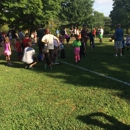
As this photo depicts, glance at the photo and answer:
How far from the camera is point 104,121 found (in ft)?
15.2

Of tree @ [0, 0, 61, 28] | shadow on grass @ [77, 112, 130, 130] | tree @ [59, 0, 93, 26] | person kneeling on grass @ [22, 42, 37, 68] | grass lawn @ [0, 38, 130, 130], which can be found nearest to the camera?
shadow on grass @ [77, 112, 130, 130]

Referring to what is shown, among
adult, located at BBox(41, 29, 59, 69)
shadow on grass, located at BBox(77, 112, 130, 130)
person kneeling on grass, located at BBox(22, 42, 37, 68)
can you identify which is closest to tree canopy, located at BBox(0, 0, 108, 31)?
person kneeling on grass, located at BBox(22, 42, 37, 68)

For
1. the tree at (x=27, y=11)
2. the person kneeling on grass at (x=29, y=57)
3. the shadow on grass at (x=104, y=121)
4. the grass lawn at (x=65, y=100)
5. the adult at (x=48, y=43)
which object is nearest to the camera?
the shadow on grass at (x=104, y=121)

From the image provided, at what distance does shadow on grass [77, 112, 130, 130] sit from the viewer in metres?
4.39

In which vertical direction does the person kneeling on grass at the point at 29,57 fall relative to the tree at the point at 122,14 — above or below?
below

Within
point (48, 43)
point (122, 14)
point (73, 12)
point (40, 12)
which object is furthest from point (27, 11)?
point (122, 14)

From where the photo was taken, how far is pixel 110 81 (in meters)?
7.45

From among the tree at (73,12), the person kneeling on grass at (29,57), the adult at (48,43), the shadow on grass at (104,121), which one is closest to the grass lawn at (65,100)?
the shadow on grass at (104,121)

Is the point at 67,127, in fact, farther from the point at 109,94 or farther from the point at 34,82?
the point at 34,82

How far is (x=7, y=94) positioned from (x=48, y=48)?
3771 millimetres

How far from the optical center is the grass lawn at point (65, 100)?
4613mm

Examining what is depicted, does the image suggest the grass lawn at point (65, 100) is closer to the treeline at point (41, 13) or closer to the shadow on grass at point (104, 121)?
the shadow on grass at point (104, 121)

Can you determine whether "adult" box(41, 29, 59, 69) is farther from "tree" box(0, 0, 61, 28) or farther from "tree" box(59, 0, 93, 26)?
"tree" box(59, 0, 93, 26)

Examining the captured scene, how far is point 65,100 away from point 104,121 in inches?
59.0
